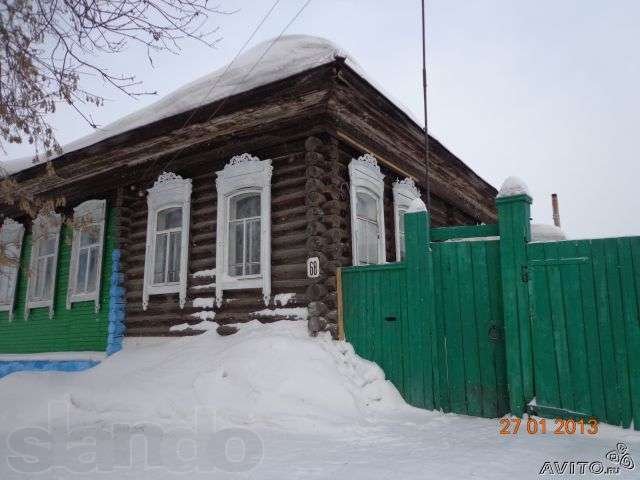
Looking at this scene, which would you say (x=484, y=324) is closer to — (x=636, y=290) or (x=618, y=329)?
(x=618, y=329)

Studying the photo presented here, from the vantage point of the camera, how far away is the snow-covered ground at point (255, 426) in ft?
11.8

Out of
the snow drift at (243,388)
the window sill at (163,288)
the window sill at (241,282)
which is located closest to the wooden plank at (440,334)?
the snow drift at (243,388)

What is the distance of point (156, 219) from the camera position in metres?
9.16

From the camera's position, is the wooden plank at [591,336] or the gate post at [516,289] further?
the gate post at [516,289]

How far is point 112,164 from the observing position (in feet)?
31.6

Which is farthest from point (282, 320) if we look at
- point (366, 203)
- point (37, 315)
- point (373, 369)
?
point (37, 315)

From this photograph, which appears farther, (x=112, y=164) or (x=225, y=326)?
(x=112, y=164)

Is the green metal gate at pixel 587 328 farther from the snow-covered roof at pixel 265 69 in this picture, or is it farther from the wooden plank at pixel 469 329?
the snow-covered roof at pixel 265 69

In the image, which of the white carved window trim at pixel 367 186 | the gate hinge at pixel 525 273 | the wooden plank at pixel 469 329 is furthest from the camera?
the white carved window trim at pixel 367 186

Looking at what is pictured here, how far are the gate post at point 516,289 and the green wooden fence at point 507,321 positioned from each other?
0.04 ft

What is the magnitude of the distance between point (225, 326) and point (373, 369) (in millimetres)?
2729

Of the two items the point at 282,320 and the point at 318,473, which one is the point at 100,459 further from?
the point at 282,320

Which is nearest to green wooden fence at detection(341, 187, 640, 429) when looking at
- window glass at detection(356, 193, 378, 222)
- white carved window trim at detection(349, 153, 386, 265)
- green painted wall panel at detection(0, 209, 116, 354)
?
white carved window trim at detection(349, 153, 386, 265)

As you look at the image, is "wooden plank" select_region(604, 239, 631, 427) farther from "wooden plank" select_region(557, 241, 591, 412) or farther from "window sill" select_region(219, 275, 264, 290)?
"window sill" select_region(219, 275, 264, 290)
